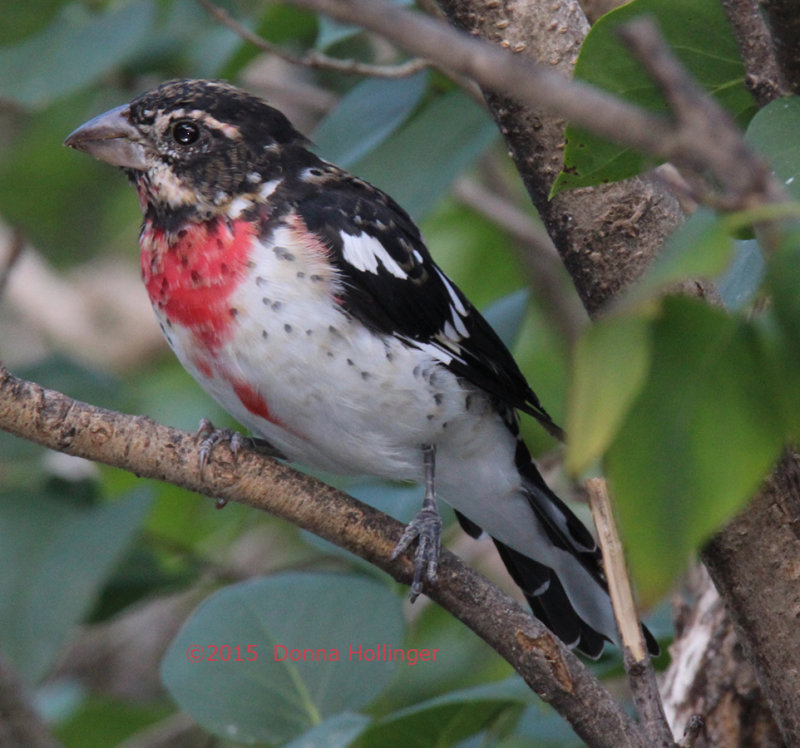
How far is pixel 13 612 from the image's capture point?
236 centimetres

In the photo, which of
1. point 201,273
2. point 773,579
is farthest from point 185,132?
point 773,579

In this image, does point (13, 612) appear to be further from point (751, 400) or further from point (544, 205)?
point (751, 400)

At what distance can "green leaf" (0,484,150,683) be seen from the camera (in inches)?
89.4

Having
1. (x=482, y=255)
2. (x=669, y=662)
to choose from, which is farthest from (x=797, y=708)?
(x=482, y=255)

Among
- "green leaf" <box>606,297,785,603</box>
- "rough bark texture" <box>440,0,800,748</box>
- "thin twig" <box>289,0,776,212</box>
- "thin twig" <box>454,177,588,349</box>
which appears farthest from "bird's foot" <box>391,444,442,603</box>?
"thin twig" <box>454,177,588,349</box>

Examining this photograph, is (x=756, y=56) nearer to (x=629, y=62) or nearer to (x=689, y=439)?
(x=629, y=62)

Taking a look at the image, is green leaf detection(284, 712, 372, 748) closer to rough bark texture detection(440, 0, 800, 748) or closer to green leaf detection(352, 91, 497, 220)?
rough bark texture detection(440, 0, 800, 748)

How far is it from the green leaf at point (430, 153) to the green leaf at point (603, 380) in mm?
1569

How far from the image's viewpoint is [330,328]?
196 centimetres

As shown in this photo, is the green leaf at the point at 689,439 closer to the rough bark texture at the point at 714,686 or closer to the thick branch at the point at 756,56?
the thick branch at the point at 756,56

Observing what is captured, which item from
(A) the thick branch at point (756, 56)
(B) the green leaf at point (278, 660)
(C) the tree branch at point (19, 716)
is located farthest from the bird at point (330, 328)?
(A) the thick branch at point (756, 56)

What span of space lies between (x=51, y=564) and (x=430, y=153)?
114 centimetres

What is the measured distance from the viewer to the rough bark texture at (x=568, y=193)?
154 centimetres

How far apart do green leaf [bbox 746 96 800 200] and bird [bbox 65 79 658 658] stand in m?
Answer: 0.84
